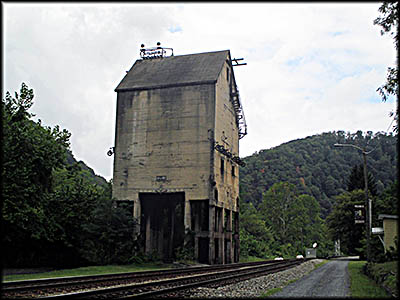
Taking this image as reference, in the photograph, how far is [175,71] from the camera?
135ft

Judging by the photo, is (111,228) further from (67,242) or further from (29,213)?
(29,213)

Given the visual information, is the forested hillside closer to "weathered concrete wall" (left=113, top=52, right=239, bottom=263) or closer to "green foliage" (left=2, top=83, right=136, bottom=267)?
"weathered concrete wall" (left=113, top=52, right=239, bottom=263)

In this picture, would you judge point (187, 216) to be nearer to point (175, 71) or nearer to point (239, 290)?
point (175, 71)

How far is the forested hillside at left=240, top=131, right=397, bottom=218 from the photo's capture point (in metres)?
145

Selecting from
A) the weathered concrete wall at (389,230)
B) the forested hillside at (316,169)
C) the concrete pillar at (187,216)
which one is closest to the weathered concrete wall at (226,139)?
the concrete pillar at (187,216)

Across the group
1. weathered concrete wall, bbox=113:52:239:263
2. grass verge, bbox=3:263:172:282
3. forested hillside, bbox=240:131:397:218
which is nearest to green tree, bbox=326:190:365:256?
weathered concrete wall, bbox=113:52:239:263

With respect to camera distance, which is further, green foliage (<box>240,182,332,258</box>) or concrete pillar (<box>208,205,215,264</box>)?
green foliage (<box>240,182,332,258</box>)

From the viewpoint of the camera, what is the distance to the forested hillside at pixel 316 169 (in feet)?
475

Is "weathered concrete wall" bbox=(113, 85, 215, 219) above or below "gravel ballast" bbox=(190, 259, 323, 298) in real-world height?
above

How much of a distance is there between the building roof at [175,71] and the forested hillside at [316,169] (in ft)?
313

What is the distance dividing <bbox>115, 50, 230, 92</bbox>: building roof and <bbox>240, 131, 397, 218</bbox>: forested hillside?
95402 mm

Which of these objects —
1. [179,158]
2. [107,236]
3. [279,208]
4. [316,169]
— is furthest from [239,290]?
[316,169]

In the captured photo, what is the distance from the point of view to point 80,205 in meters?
35.2

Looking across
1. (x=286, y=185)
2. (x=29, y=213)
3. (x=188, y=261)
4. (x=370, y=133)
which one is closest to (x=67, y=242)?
(x=29, y=213)
